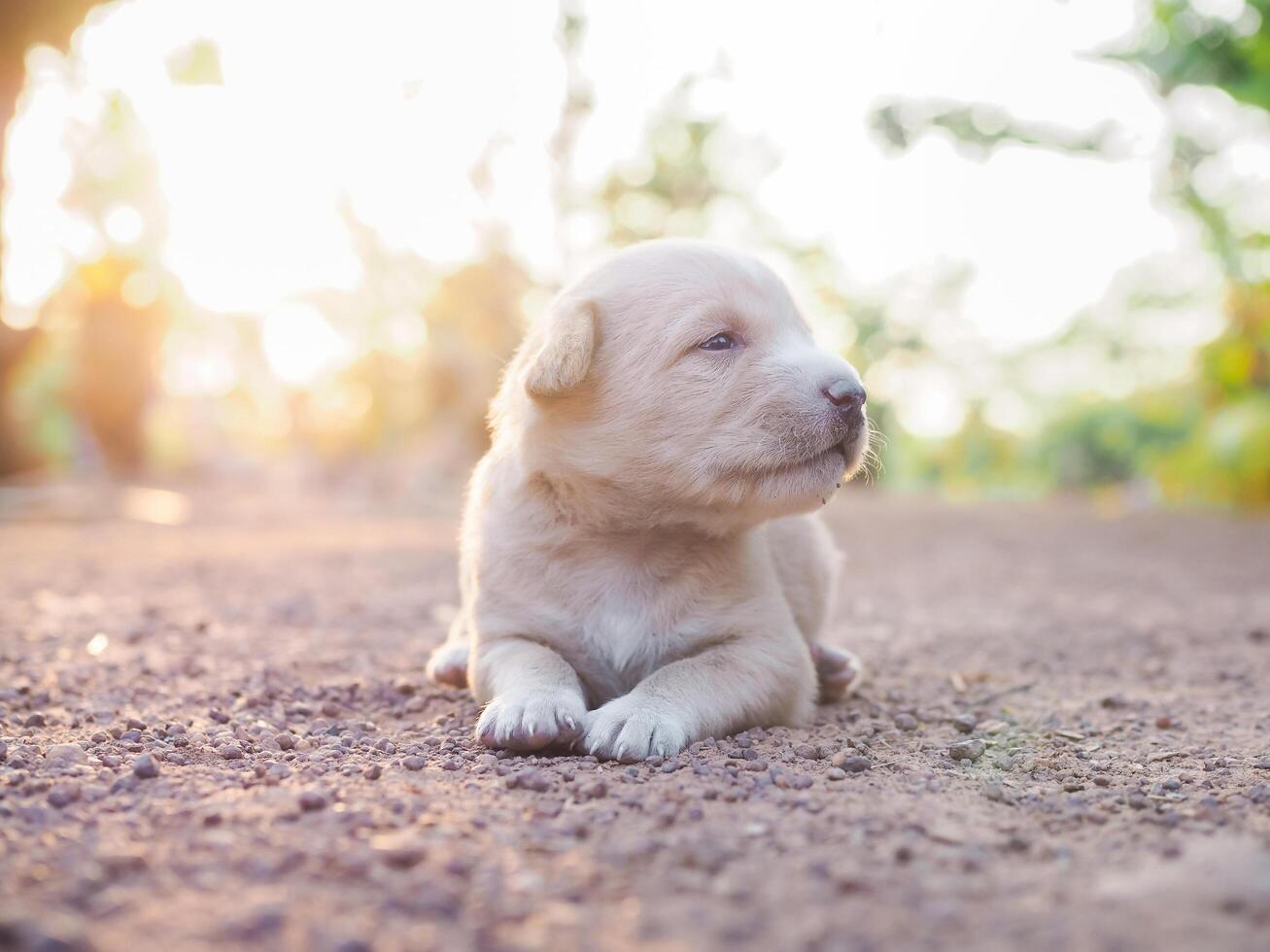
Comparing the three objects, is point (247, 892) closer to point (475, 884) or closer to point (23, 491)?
point (475, 884)

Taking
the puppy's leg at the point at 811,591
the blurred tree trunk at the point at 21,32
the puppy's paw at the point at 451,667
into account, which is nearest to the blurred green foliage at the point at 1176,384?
the puppy's leg at the point at 811,591

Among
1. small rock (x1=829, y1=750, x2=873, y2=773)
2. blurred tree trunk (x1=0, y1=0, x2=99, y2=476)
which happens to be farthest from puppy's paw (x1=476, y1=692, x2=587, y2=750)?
blurred tree trunk (x1=0, y1=0, x2=99, y2=476)

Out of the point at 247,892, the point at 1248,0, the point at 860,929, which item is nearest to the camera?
the point at 860,929

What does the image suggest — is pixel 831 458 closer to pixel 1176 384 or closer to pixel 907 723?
pixel 907 723

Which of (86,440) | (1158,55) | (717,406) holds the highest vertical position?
(1158,55)

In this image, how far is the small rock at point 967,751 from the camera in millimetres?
3266

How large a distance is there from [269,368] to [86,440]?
4.62 metres

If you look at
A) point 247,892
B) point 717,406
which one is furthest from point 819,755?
point 247,892

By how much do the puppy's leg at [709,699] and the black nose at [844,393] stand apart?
2.70 ft

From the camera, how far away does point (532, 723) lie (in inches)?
122

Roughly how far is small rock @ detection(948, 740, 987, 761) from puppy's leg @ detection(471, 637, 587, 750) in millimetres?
1120

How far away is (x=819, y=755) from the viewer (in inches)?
124

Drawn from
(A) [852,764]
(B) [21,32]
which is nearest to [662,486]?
(A) [852,764]

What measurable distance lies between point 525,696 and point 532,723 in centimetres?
14
